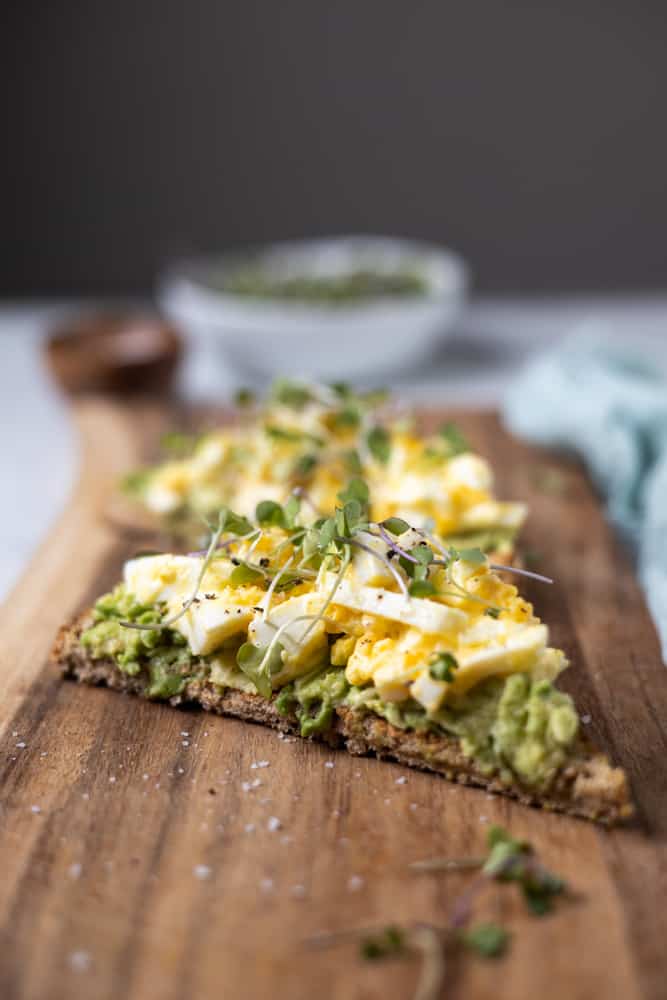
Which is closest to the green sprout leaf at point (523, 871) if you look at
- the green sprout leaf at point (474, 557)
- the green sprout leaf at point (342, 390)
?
the green sprout leaf at point (474, 557)

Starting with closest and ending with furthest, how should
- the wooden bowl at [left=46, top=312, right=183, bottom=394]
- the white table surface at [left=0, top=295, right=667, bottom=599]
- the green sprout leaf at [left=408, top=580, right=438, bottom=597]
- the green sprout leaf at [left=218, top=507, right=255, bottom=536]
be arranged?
the green sprout leaf at [left=408, top=580, right=438, bottom=597]
the green sprout leaf at [left=218, top=507, right=255, bottom=536]
the white table surface at [left=0, top=295, right=667, bottom=599]
the wooden bowl at [left=46, top=312, right=183, bottom=394]

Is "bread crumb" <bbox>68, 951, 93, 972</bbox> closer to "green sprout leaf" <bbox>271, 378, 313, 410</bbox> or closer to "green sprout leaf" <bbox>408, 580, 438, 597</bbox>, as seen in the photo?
"green sprout leaf" <bbox>408, 580, 438, 597</bbox>

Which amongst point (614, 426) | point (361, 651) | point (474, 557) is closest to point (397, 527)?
point (474, 557)

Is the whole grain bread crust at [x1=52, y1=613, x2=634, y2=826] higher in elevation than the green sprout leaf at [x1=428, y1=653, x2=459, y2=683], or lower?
lower

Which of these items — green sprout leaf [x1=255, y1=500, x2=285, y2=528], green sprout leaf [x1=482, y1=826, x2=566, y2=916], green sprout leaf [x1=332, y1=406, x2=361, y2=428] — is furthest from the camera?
green sprout leaf [x1=332, y1=406, x2=361, y2=428]

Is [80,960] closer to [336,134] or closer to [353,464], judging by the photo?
[353,464]

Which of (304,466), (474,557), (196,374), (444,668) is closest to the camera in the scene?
(444,668)

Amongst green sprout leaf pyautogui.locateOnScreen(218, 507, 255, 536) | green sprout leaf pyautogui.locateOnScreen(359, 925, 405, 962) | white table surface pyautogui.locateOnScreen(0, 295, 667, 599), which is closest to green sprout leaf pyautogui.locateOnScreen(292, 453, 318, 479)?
green sprout leaf pyautogui.locateOnScreen(218, 507, 255, 536)

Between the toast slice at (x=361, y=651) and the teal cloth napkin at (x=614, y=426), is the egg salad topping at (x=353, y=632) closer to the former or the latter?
the toast slice at (x=361, y=651)
